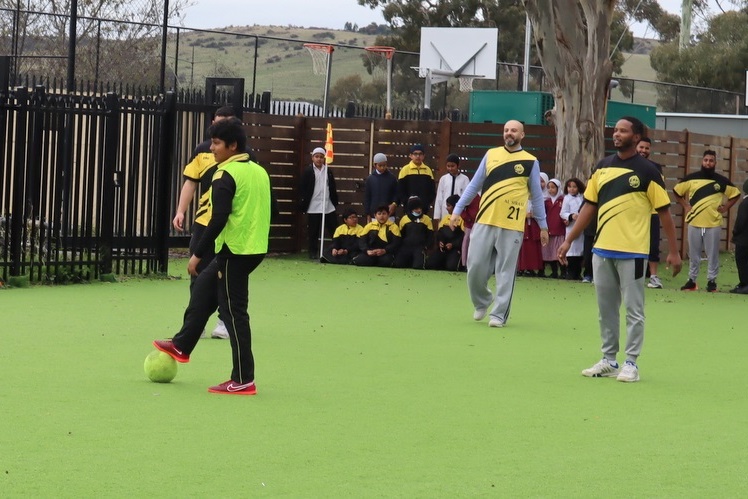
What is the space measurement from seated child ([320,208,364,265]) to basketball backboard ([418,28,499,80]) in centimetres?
984

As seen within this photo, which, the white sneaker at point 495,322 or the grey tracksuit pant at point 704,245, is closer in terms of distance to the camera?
the white sneaker at point 495,322

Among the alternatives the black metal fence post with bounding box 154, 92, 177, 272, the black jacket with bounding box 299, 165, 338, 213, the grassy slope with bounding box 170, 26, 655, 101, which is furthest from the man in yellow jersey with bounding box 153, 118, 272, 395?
the grassy slope with bounding box 170, 26, 655, 101

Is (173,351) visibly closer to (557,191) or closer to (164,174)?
(164,174)

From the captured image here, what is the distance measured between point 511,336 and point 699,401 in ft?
12.6

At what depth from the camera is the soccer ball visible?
944 centimetres

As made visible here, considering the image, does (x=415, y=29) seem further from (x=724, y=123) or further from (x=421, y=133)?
(x=421, y=133)

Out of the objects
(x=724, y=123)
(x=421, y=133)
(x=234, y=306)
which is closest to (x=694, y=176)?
(x=421, y=133)

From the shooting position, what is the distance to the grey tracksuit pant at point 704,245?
20.1 meters

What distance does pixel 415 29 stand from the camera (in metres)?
57.9

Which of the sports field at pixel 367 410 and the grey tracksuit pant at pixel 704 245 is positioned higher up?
the grey tracksuit pant at pixel 704 245

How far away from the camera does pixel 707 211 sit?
20.2 meters

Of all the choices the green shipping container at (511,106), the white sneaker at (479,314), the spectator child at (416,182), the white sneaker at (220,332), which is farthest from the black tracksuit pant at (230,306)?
the green shipping container at (511,106)

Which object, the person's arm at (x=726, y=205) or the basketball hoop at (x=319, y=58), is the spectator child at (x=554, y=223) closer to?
the person's arm at (x=726, y=205)

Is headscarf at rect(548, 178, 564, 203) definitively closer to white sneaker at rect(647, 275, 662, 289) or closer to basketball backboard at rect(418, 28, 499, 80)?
white sneaker at rect(647, 275, 662, 289)
